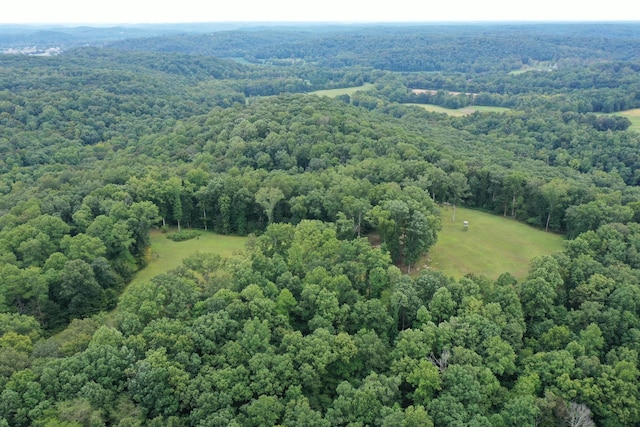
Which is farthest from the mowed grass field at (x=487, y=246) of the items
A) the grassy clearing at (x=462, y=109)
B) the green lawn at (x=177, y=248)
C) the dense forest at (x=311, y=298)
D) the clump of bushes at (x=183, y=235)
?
the grassy clearing at (x=462, y=109)

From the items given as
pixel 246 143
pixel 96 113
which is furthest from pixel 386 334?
pixel 96 113

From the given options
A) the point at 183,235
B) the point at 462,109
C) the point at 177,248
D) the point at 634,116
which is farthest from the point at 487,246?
the point at 462,109

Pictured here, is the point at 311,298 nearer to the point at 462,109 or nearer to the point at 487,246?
the point at 487,246

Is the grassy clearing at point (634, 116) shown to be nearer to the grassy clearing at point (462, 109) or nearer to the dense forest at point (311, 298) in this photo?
the grassy clearing at point (462, 109)

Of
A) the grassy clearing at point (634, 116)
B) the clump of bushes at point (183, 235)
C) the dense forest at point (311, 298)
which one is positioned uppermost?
the dense forest at point (311, 298)

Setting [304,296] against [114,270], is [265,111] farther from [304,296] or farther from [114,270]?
[304,296]

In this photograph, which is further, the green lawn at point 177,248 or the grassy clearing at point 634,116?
the grassy clearing at point 634,116
